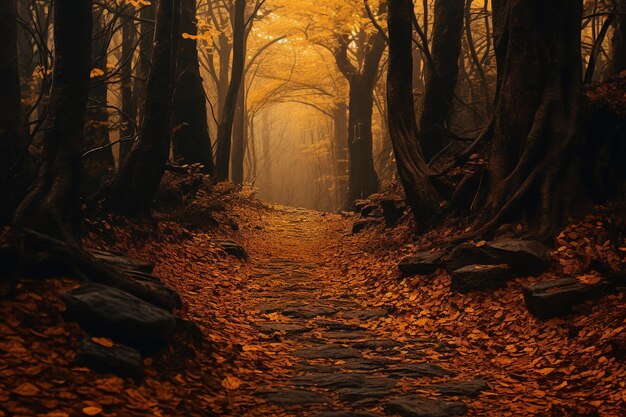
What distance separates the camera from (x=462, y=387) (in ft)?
15.7

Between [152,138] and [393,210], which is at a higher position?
[152,138]

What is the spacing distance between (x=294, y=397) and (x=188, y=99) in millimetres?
10393

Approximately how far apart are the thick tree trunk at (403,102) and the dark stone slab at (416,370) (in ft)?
16.9

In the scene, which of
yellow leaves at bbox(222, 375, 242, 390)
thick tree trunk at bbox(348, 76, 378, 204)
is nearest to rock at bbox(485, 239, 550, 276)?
yellow leaves at bbox(222, 375, 242, 390)

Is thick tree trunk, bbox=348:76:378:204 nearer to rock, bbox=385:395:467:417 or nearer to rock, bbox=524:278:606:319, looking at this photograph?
rock, bbox=524:278:606:319

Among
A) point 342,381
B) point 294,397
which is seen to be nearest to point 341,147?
point 342,381

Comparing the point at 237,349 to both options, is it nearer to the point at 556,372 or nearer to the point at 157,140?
the point at 556,372

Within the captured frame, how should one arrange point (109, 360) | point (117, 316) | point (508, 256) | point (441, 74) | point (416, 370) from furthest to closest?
point (441, 74) < point (508, 256) < point (416, 370) < point (117, 316) < point (109, 360)

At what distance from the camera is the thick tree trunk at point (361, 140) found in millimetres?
20094

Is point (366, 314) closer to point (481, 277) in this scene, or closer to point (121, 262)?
point (481, 277)

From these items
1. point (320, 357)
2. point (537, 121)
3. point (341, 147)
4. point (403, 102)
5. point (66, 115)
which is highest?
point (341, 147)

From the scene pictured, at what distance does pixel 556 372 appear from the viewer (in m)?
4.96

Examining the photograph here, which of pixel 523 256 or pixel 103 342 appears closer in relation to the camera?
pixel 103 342

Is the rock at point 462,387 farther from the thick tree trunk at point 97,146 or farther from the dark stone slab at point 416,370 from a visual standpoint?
the thick tree trunk at point 97,146
